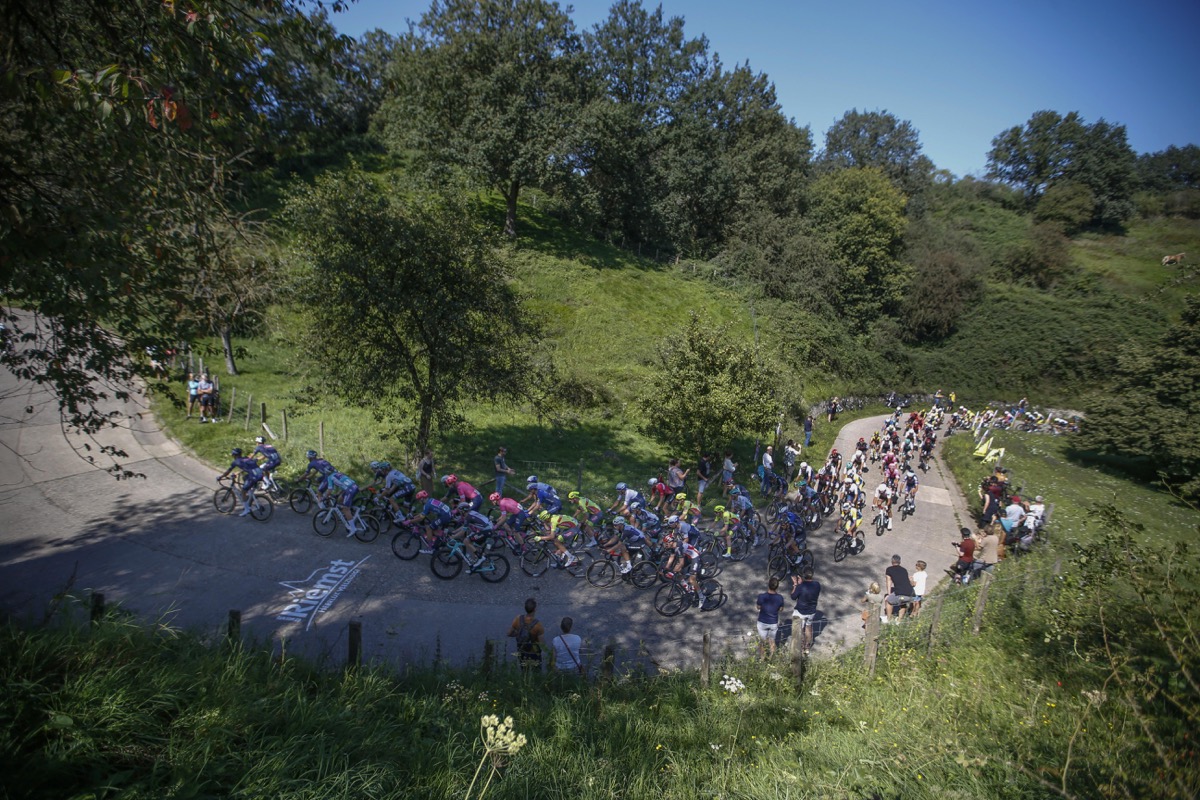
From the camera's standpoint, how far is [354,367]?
42.7ft

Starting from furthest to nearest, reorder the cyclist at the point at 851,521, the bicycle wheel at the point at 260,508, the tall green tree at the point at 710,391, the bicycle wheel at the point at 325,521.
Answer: the tall green tree at the point at 710,391 → the cyclist at the point at 851,521 → the bicycle wheel at the point at 260,508 → the bicycle wheel at the point at 325,521

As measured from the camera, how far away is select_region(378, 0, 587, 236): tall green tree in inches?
1224

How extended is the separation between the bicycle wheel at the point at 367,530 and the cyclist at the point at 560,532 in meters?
3.60

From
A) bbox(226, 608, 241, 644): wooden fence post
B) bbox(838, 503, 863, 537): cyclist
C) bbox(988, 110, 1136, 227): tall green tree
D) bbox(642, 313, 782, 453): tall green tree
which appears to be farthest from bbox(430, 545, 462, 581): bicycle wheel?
bbox(988, 110, 1136, 227): tall green tree

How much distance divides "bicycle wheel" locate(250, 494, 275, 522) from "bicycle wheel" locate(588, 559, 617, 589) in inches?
284

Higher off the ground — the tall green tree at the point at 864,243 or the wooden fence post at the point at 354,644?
the tall green tree at the point at 864,243

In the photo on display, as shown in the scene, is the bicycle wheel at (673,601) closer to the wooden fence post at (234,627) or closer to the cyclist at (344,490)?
the cyclist at (344,490)

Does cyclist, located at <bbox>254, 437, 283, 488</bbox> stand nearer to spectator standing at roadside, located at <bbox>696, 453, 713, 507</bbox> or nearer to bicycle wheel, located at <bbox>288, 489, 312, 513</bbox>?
bicycle wheel, located at <bbox>288, 489, 312, 513</bbox>

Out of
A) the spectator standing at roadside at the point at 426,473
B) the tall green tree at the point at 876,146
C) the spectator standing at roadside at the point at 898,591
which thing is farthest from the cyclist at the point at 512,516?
the tall green tree at the point at 876,146

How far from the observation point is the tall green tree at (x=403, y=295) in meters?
12.0

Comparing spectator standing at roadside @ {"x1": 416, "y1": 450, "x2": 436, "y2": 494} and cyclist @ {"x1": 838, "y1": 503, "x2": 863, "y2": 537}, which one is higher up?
spectator standing at roadside @ {"x1": 416, "y1": 450, "x2": 436, "y2": 494}

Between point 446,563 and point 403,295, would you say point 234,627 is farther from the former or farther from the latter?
point 403,295

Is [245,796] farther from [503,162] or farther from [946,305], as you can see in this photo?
[946,305]

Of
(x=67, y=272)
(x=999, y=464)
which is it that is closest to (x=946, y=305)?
(x=999, y=464)
